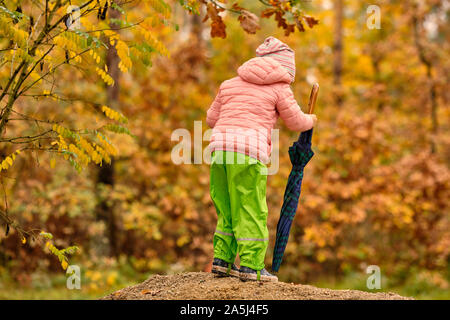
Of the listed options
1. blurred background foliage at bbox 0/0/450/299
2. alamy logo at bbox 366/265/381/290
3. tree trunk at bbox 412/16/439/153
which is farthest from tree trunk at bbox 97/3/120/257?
tree trunk at bbox 412/16/439/153

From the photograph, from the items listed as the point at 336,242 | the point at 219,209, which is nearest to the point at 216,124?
the point at 219,209

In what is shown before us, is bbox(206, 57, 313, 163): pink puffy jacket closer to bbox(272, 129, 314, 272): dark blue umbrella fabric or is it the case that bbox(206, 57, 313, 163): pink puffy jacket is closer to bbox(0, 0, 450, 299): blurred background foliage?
bbox(272, 129, 314, 272): dark blue umbrella fabric

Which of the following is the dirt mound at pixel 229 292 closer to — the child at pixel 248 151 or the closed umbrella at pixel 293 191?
the child at pixel 248 151

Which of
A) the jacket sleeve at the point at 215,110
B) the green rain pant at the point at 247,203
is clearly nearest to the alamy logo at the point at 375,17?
the jacket sleeve at the point at 215,110

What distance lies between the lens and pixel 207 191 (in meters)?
9.80

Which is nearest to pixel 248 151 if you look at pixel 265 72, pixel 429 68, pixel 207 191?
pixel 265 72

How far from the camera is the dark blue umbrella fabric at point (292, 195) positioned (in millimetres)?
4340

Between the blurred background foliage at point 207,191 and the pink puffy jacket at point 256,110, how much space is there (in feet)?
15.1

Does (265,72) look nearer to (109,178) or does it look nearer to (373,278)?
(109,178)

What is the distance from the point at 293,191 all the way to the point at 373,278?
5496 millimetres

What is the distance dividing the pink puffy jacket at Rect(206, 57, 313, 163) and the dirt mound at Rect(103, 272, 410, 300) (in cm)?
99

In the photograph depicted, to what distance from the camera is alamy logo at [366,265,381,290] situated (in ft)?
29.6

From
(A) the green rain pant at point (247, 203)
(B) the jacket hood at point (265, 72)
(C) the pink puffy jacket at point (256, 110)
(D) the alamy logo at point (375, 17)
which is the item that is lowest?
(A) the green rain pant at point (247, 203)

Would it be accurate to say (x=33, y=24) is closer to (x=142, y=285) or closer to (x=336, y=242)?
(x=142, y=285)
